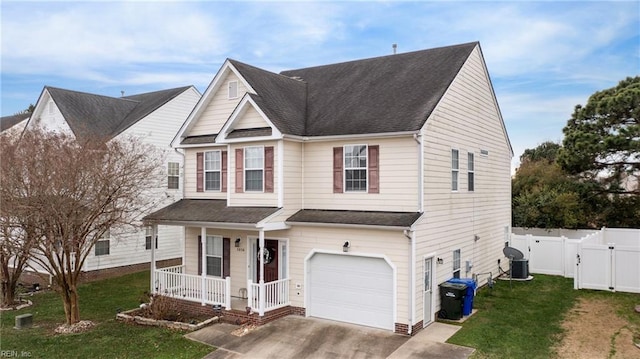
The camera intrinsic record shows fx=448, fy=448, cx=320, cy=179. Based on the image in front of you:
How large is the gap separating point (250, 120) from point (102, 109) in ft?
45.1

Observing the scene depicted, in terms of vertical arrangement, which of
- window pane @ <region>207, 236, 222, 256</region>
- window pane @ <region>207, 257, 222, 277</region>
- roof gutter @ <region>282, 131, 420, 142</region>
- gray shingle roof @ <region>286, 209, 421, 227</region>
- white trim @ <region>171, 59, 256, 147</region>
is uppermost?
white trim @ <region>171, 59, 256, 147</region>

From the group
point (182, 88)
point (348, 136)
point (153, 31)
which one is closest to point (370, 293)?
point (348, 136)

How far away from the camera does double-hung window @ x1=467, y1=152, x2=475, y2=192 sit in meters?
16.2

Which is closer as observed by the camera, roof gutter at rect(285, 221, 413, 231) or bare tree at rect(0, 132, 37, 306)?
roof gutter at rect(285, 221, 413, 231)

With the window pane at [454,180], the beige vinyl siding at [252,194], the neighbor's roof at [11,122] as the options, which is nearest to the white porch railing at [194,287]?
the beige vinyl siding at [252,194]

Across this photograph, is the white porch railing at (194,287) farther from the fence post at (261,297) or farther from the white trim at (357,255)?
the white trim at (357,255)

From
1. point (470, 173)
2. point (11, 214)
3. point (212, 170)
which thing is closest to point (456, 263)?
point (470, 173)

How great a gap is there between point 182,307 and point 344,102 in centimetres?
888

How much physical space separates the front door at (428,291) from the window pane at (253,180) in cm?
574

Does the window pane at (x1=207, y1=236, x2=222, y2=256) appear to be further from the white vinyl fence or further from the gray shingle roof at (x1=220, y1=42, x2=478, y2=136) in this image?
the white vinyl fence

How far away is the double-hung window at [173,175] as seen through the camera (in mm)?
23516

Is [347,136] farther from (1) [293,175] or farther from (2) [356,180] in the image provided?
(1) [293,175]

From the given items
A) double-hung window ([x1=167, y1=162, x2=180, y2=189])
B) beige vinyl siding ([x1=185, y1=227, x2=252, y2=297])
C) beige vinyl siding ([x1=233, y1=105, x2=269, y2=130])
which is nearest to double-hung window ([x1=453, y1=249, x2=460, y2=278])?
beige vinyl siding ([x1=185, y1=227, x2=252, y2=297])

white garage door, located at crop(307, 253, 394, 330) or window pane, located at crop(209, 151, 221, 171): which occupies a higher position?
window pane, located at crop(209, 151, 221, 171)
